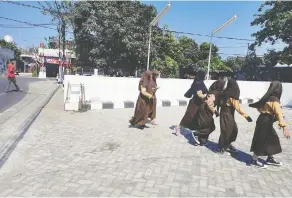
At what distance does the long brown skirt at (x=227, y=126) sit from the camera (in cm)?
576

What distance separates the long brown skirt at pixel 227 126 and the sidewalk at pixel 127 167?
313 mm

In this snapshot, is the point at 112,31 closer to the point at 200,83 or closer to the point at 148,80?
the point at 148,80

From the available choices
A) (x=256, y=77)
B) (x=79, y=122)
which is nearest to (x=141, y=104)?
(x=79, y=122)

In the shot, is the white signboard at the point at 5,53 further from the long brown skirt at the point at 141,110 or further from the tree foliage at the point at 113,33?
the long brown skirt at the point at 141,110

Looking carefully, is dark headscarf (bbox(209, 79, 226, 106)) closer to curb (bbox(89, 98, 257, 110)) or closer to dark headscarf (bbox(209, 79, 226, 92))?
dark headscarf (bbox(209, 79, 226, 92))

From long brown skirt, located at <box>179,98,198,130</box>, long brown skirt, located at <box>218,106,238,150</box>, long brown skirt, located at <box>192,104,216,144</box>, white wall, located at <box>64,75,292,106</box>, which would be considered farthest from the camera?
white wall, located at <box>64,75,292,106</box>

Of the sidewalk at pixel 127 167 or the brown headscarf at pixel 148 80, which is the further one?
the brown headscarf at pixel 148 80

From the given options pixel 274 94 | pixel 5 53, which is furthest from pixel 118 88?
pixel 5 53

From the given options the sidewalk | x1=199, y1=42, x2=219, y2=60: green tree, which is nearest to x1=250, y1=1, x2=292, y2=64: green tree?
x1=199, y1=42, x2=219, y2=60: green tree

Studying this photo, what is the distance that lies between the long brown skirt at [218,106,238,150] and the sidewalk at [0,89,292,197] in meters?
0.31

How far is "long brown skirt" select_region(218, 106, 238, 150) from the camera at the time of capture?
5762 mm

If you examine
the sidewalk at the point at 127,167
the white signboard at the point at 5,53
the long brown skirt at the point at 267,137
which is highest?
the white signboard at the point at 5,53

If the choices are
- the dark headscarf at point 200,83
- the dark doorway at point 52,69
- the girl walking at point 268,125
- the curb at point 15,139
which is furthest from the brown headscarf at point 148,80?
the dark doorway at point 52,69

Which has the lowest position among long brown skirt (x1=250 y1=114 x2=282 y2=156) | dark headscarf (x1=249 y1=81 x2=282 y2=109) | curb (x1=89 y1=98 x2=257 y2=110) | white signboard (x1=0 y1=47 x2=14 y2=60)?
curb (x1=89 y1=98 x2=257 y2=110)
